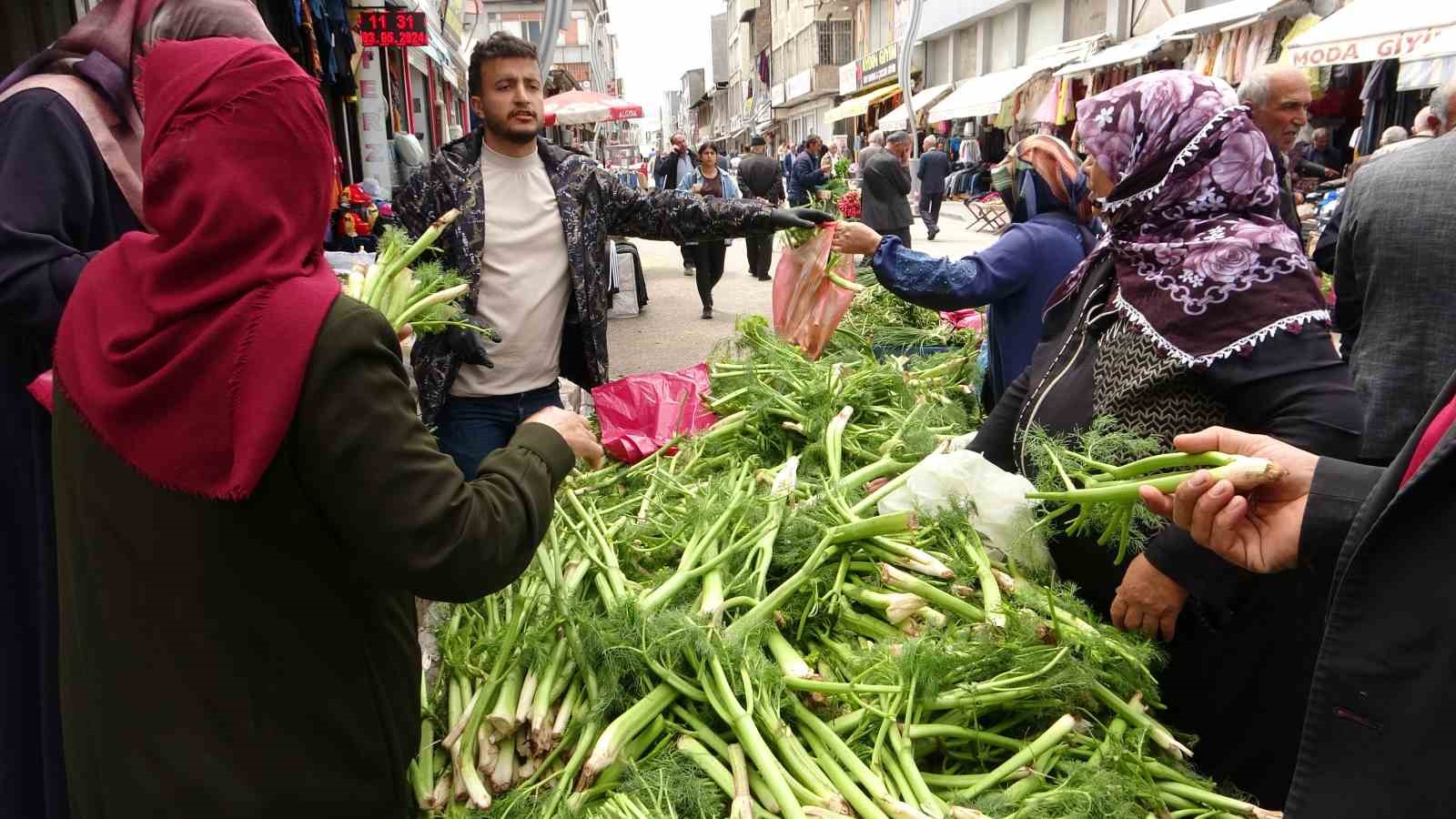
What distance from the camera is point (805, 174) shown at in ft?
49.2

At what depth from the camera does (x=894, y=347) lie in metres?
5.18

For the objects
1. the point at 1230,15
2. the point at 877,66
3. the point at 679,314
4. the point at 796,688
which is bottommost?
the point at 679,314

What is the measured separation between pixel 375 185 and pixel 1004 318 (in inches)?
244

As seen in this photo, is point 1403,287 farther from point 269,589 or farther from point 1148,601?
point 269,589

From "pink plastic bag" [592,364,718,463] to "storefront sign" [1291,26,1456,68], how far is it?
7.45 m

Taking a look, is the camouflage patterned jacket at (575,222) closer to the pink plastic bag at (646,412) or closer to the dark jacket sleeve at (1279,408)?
the pink plastic bag at (646,412)

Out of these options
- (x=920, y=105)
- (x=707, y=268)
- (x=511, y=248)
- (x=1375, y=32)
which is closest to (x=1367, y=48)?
(x=1375, y=32)

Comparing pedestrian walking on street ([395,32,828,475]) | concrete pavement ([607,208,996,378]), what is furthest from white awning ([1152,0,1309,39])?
pedestrian walking on street ([395,32,828,475])

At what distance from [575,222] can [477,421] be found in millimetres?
787

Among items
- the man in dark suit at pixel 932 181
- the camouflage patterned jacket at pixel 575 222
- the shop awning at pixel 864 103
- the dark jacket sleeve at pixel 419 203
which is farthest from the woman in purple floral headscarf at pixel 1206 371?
the shop awning at pixel 864 103

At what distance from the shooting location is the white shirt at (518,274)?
10.7 ft

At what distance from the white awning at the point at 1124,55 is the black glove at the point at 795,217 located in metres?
15.6

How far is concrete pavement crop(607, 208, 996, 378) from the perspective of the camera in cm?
846

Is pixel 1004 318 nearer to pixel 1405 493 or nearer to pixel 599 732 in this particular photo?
pixel 599 732
